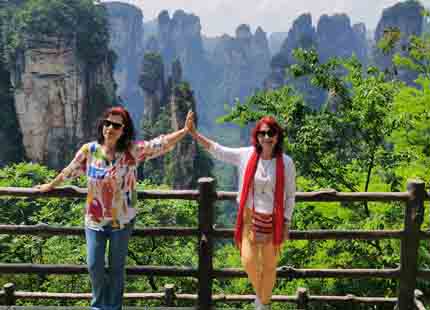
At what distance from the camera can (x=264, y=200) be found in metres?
3.31

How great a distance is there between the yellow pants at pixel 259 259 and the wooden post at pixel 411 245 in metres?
1.30

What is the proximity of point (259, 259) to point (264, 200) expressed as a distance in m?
0.44

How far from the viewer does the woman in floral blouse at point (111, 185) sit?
333 cm

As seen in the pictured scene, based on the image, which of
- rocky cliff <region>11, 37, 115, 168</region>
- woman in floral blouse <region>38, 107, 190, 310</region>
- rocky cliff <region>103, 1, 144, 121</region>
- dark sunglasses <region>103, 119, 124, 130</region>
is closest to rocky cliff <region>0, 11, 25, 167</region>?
rocky cliff <region>11, 37, 115, 168</region>

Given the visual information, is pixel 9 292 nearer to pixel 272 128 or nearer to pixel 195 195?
pixel 195 195

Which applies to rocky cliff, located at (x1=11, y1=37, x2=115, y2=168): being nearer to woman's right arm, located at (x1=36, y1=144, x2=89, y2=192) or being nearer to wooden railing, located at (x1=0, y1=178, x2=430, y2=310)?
wooden railing, located at (x1=0, y1=178, x2=430, y2=310)

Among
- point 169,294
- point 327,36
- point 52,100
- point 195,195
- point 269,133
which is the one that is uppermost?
point 327,36

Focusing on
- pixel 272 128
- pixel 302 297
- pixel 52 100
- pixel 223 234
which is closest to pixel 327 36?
pixel 52 100

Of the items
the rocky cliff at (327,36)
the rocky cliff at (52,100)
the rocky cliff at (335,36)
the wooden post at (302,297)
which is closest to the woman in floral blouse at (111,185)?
the wooden post at (302,297)

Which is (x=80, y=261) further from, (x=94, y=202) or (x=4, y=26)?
(x=4, y=26)

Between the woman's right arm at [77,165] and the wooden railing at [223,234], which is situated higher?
the woman's right arm at [77,165]

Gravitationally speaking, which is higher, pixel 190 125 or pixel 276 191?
pixel 190 125

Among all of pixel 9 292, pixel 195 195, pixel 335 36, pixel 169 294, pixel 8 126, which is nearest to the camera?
pixel 195 195

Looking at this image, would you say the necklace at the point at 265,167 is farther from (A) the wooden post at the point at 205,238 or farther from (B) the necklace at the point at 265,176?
(A) the wooden post at the point at 205,238
